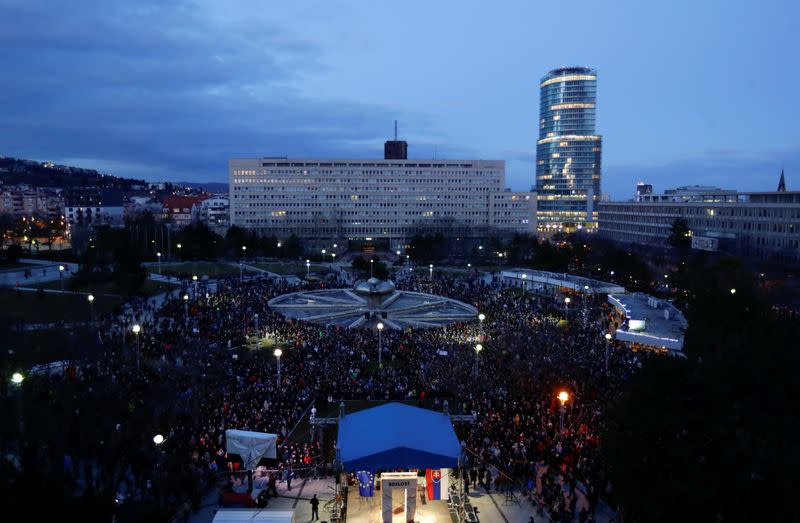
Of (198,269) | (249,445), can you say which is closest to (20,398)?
(249,445)

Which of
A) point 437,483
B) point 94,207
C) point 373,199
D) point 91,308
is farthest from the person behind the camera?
point 94,207

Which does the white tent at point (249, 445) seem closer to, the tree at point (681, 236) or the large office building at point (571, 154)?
the tree at point (681, 236)

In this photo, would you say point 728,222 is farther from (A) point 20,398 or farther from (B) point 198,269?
(A) point 20,398

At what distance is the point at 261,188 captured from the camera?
10056 cm

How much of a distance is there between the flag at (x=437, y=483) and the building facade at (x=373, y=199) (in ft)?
288

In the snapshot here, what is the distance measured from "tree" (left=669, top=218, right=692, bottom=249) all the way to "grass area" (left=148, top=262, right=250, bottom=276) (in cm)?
4667

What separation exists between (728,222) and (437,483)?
6343cm

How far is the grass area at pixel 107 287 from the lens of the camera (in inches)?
1524

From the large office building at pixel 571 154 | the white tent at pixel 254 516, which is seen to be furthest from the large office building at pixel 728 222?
the white tent at pixel 254 516

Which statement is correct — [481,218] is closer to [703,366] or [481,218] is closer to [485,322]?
[485,322]

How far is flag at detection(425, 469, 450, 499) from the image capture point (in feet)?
42.4

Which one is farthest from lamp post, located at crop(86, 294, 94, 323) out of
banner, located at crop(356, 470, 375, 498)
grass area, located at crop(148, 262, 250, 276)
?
banner, located at crop(356, 470, 375, 498)

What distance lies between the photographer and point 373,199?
10256 centimetres

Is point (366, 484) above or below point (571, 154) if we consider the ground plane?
below
